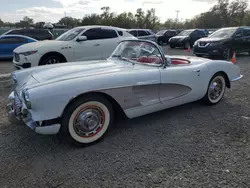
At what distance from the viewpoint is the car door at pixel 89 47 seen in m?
7.43

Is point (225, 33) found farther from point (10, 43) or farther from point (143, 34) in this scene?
point (10, 43)

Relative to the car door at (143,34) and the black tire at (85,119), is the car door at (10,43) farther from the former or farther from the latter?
the black tire at (85,119)

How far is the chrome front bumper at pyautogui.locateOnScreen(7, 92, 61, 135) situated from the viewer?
2.58 m

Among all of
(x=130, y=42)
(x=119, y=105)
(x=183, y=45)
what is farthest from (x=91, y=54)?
(x=183, y=45)

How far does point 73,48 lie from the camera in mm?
7336

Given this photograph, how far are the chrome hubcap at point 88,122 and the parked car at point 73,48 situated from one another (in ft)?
15.0

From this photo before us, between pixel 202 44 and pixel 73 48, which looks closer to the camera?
pixel 73 48

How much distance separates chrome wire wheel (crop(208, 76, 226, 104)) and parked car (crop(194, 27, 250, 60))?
6.95 meters

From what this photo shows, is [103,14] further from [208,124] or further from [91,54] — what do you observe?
[208,124]

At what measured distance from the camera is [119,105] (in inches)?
119

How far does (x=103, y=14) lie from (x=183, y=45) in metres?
47.6

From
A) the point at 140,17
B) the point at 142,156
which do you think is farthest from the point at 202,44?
the point at 140,17

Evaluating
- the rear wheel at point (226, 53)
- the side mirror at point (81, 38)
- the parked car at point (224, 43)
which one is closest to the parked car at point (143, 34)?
the parked car at point (224, 43)

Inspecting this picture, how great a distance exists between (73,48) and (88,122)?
4.99 metres
